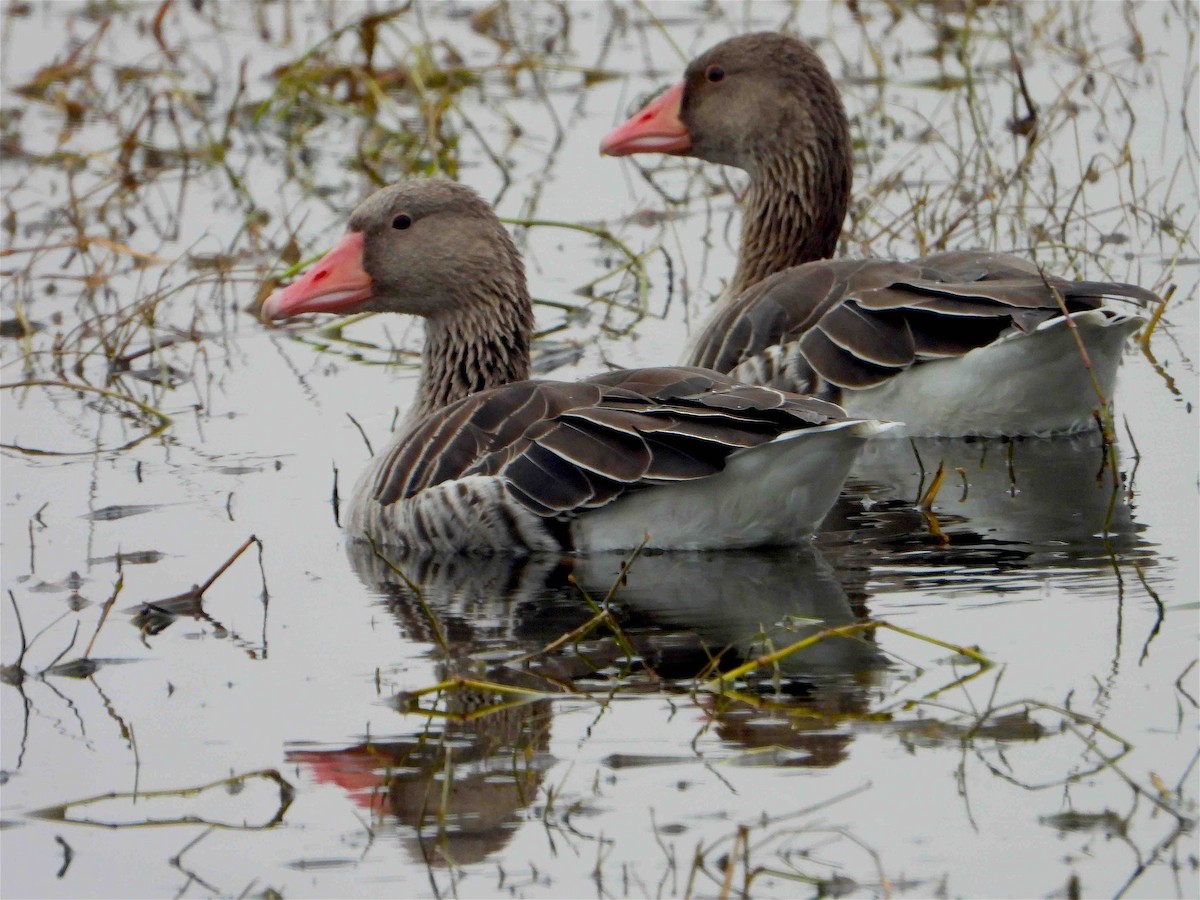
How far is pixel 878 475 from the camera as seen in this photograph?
8992 mm

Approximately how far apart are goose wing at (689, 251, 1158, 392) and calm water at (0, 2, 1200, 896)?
1.69 ft

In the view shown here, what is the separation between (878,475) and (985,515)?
85 cm

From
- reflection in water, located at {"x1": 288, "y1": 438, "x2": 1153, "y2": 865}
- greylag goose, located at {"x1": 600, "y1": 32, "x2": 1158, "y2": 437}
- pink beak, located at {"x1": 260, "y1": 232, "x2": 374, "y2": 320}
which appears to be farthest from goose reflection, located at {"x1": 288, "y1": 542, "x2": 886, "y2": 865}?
greylag goose, located at {"x1": 600, "y1": 32, "x2": 1158, "y2": 437}

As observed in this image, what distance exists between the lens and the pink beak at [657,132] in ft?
36.4

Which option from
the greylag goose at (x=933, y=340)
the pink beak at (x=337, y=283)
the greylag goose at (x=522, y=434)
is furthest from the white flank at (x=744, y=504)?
the pink beak at (x=337, y=283)

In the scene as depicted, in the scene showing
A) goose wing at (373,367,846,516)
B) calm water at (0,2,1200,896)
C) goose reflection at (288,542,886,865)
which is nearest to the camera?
calm water at (0,2,1200,896)

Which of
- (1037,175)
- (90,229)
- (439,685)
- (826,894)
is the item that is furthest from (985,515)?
(90,229)

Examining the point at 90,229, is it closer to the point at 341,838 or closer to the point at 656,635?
the point at 656,635

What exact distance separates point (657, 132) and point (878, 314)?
8.04 ft

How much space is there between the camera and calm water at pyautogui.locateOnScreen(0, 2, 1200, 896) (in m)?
5.27

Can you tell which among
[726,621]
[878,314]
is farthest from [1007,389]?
[726,621]

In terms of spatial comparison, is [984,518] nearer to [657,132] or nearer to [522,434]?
[522,434]

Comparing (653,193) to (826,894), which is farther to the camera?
(653,193)

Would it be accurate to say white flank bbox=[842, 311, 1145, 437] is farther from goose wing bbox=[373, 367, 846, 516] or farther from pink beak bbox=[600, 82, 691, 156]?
pink beak bbox=[600, 82, 691, 156]
